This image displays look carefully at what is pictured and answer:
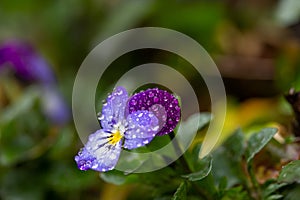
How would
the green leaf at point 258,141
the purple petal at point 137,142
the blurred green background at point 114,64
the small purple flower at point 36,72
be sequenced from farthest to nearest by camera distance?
the small purple flower at point 36,72 < the blurred green background at point 114,64 < the green leaf at point 258,141 < the purple petal at point 137,142

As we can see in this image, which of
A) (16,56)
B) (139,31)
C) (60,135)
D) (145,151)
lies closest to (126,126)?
(145,151)

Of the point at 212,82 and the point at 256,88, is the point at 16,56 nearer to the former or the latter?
the point at 212,82

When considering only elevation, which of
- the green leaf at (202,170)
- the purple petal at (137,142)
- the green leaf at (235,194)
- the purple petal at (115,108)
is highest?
the purple petal at (115,108)

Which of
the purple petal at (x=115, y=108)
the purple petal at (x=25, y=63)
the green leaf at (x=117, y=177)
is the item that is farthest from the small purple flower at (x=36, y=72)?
the purple petal at (x=115, y=108)

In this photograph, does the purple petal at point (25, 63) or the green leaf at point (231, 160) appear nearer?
the green leaf at point (231, 160)

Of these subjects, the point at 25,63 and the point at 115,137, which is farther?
the point at 25,63

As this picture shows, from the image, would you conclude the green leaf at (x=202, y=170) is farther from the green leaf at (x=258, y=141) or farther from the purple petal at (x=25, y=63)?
the purple petal at (x=25, y=63)

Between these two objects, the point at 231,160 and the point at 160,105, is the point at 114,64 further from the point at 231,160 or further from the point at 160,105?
the point at 160,105

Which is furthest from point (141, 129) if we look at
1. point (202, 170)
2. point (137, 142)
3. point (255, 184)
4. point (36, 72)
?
point (36, 72)
